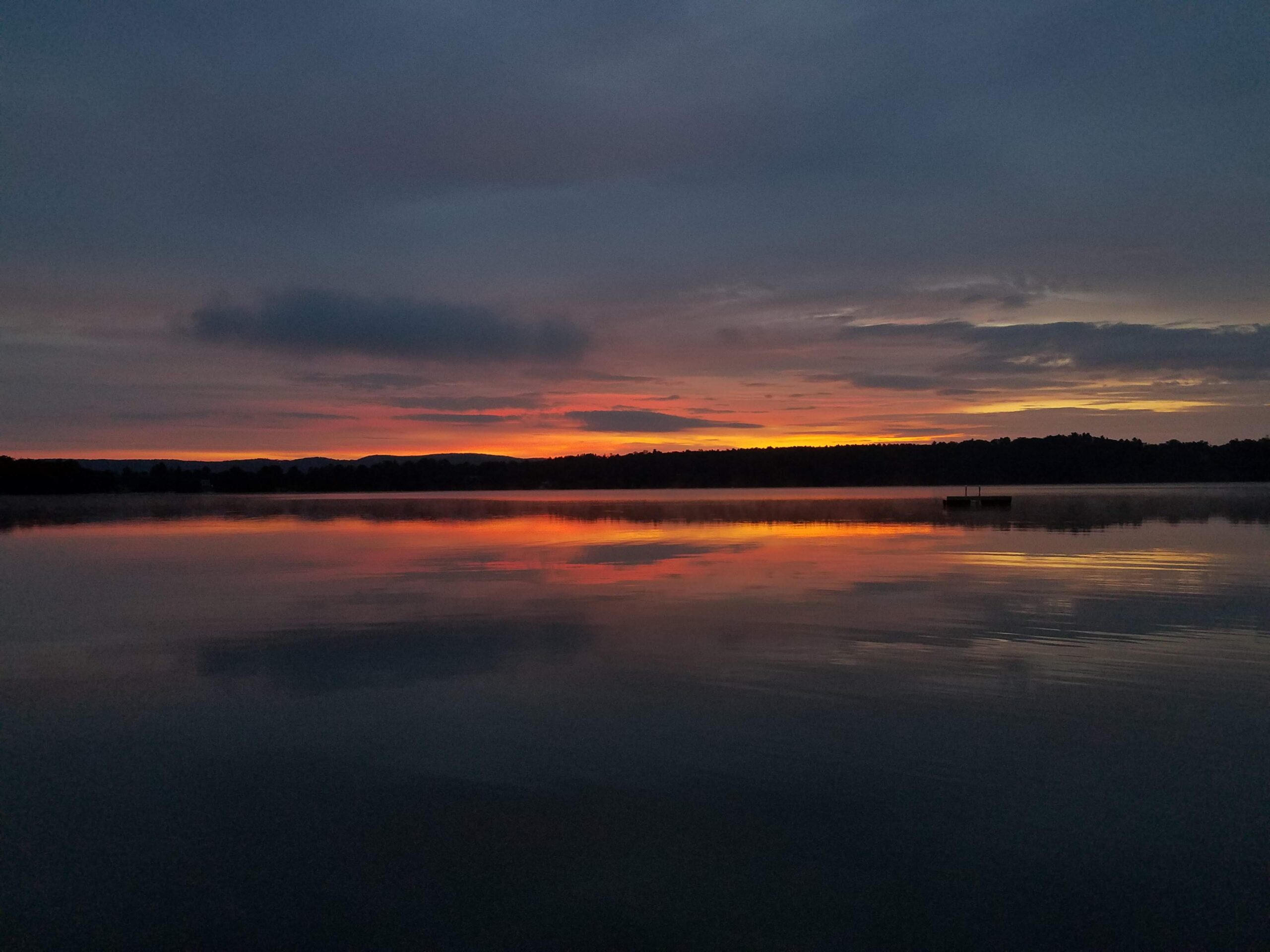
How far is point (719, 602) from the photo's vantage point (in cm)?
1542

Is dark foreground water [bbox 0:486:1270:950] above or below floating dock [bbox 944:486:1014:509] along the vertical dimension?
below

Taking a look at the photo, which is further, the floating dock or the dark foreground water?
the floating dock

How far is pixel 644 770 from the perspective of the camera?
7074 mm

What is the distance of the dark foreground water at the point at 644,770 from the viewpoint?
504 cm

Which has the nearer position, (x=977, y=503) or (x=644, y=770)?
(x=644, y=770)

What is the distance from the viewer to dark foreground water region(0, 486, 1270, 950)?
504 centimetres

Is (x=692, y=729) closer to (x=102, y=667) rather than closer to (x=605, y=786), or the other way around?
(x=605, y=786)

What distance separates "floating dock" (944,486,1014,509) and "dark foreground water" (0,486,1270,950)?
110ft

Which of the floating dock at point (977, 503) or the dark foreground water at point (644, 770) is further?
the floating dock at point (977, 503)

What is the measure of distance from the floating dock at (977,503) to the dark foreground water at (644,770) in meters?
33.5

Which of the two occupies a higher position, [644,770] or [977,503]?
[977,503]

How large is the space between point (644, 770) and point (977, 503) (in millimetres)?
51387

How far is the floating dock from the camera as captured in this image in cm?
4991

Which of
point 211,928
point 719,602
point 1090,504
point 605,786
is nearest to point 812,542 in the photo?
point 719,602
